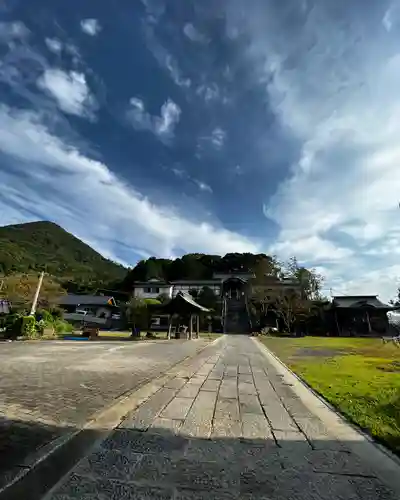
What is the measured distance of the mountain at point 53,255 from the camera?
180 ft

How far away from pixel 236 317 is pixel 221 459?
3946 cm

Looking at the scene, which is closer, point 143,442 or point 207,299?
point 143,442

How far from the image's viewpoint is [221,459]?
3.04 metres

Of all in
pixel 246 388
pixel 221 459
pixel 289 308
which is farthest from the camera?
pixel 289 308

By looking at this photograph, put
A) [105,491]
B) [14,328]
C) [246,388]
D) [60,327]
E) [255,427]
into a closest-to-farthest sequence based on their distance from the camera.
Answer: [105,491]
[255,427]
[246,388]
[14,328]
[60,327]

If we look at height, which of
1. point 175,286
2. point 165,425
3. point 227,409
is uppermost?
point 175,286

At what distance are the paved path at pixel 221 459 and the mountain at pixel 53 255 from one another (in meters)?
49.2

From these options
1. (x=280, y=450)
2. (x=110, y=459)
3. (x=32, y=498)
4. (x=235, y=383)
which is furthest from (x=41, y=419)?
(x=235, y=383)

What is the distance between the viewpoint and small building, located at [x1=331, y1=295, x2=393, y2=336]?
127ft

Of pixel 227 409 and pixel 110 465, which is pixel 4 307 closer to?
pixel 227 409

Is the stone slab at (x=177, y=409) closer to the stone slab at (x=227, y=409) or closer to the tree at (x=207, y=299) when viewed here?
the stone slab at (x=227, y=409)

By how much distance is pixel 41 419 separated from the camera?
4.05 meters

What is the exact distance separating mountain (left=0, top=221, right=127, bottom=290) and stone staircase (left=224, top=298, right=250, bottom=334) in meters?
29.7

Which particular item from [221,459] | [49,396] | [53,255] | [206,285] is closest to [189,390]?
[49,396]
